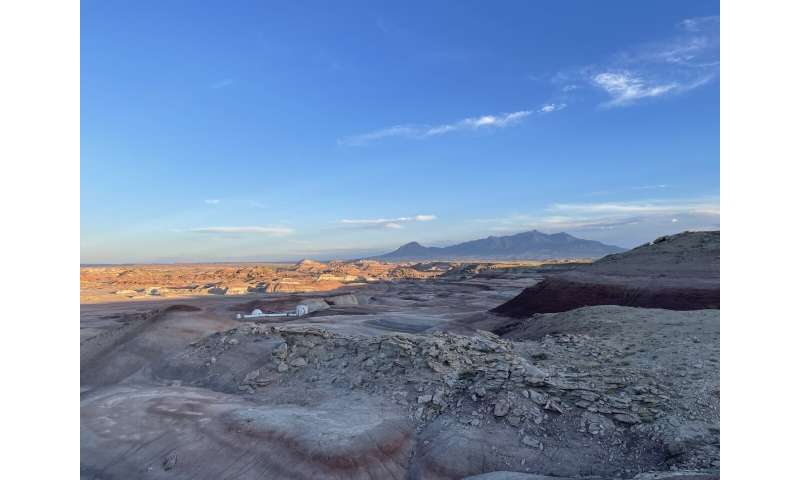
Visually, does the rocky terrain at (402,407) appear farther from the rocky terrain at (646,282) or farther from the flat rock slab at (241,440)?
the rocky terrain at (646,282)

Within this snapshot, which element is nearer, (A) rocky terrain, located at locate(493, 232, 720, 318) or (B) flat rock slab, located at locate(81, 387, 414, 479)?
(B) flat rock slab, located at locate(81, 387, 414, 479)

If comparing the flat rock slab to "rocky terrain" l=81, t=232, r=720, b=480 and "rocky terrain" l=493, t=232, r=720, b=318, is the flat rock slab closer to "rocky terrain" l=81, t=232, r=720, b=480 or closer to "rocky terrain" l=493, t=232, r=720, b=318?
"rocky terrain" l=81, t=232, r=720, b=480

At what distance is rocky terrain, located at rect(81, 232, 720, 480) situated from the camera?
743 centimetres

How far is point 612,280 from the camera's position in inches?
1100

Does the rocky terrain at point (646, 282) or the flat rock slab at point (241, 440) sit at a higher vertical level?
the rocky terrain at point (646, 282)

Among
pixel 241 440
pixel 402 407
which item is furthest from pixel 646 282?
pixel 241 440

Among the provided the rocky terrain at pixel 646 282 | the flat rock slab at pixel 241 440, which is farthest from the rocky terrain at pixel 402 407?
the rocky terrain at pixel 646 282

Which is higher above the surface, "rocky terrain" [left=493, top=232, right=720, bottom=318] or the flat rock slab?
"rocky terrain" [left=493, top=232, right=720, bottom=318]

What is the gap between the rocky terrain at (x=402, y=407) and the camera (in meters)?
7.43

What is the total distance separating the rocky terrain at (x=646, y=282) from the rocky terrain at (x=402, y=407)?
400 inches

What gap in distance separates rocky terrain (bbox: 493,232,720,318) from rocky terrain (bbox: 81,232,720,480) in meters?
10.2

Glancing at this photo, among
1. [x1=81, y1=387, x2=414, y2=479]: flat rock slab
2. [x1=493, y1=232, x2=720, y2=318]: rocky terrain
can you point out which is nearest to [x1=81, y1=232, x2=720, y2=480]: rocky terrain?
[x1=81, y1=387, x2=414, y2=479]: flat rock slab
